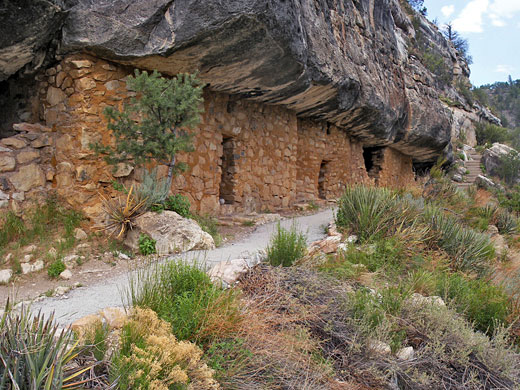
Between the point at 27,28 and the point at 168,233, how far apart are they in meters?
3.00

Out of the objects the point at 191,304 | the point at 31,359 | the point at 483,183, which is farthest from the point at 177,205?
the point at 483,183

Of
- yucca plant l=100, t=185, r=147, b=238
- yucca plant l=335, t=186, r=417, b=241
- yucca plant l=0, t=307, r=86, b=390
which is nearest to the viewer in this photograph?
yucca plant l=0, t=307, r=86, b=390

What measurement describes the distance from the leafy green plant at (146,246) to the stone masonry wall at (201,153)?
0.92 meters

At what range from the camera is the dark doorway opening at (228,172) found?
795 cm

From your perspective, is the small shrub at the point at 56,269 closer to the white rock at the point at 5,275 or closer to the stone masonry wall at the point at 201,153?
the white rock at the point at 5,275

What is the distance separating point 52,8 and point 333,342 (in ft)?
15.9

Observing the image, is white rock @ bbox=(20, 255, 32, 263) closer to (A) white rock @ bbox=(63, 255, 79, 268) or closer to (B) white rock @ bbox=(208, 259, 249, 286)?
(A) white rock @ bbox=(63, 255, 79, 268)

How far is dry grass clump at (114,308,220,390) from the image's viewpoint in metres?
2.00

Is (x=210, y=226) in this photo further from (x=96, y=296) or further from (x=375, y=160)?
(x=375, y=160)

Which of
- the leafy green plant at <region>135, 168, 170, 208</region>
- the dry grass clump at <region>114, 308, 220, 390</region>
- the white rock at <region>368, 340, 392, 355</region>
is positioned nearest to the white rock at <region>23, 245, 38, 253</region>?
the leafy green plant at <region>135, 168, 170, 208</region>

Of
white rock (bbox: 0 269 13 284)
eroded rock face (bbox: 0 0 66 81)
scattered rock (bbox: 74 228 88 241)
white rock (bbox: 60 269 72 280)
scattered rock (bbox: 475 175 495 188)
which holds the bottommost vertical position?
white rock (bbox: 0 269 13 284)

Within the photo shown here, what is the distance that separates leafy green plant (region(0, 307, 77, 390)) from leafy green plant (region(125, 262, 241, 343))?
71 centimetres

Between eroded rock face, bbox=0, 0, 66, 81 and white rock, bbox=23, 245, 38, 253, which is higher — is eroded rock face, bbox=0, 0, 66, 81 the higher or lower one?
the higher one

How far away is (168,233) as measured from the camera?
16.5ft
